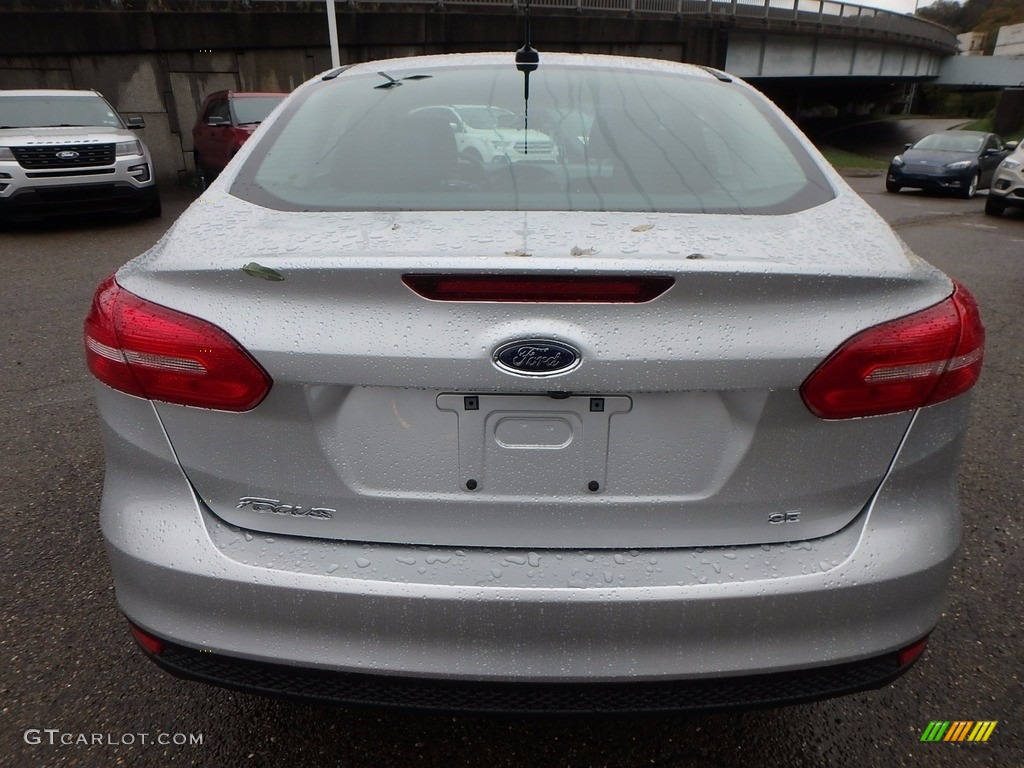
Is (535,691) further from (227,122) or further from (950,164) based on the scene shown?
(950,164)

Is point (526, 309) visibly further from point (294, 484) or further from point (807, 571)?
point (807, 571)

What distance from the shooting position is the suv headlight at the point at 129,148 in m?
9.78

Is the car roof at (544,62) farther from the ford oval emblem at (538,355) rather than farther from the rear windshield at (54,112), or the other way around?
the rear windshield at (54,112)

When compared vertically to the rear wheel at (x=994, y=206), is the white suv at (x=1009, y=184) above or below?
above

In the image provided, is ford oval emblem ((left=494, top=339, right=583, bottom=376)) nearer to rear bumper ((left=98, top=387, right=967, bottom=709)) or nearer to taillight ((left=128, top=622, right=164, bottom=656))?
rear bumper ((left=98, top=387, right=967, bottom=709))

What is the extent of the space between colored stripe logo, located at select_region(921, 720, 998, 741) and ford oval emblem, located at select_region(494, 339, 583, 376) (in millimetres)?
1487

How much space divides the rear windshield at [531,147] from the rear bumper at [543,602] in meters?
0.71

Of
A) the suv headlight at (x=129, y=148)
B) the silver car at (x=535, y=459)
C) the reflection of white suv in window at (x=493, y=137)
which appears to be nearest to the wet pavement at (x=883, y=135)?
the suv headlight at (x=129, y=148)

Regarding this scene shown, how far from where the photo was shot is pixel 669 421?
1.42 metres

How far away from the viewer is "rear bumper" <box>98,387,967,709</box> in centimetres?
143

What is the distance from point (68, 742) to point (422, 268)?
1569 millimetres

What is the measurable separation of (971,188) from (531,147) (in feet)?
56.7

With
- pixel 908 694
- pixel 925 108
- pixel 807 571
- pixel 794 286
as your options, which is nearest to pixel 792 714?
pixel 908 694

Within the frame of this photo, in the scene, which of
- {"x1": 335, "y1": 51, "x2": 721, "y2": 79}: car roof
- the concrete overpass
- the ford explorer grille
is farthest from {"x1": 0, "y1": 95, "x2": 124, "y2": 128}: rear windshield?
{"x1": 335, "y1": 51, "x2": 721, "y2": 79}: car roof
